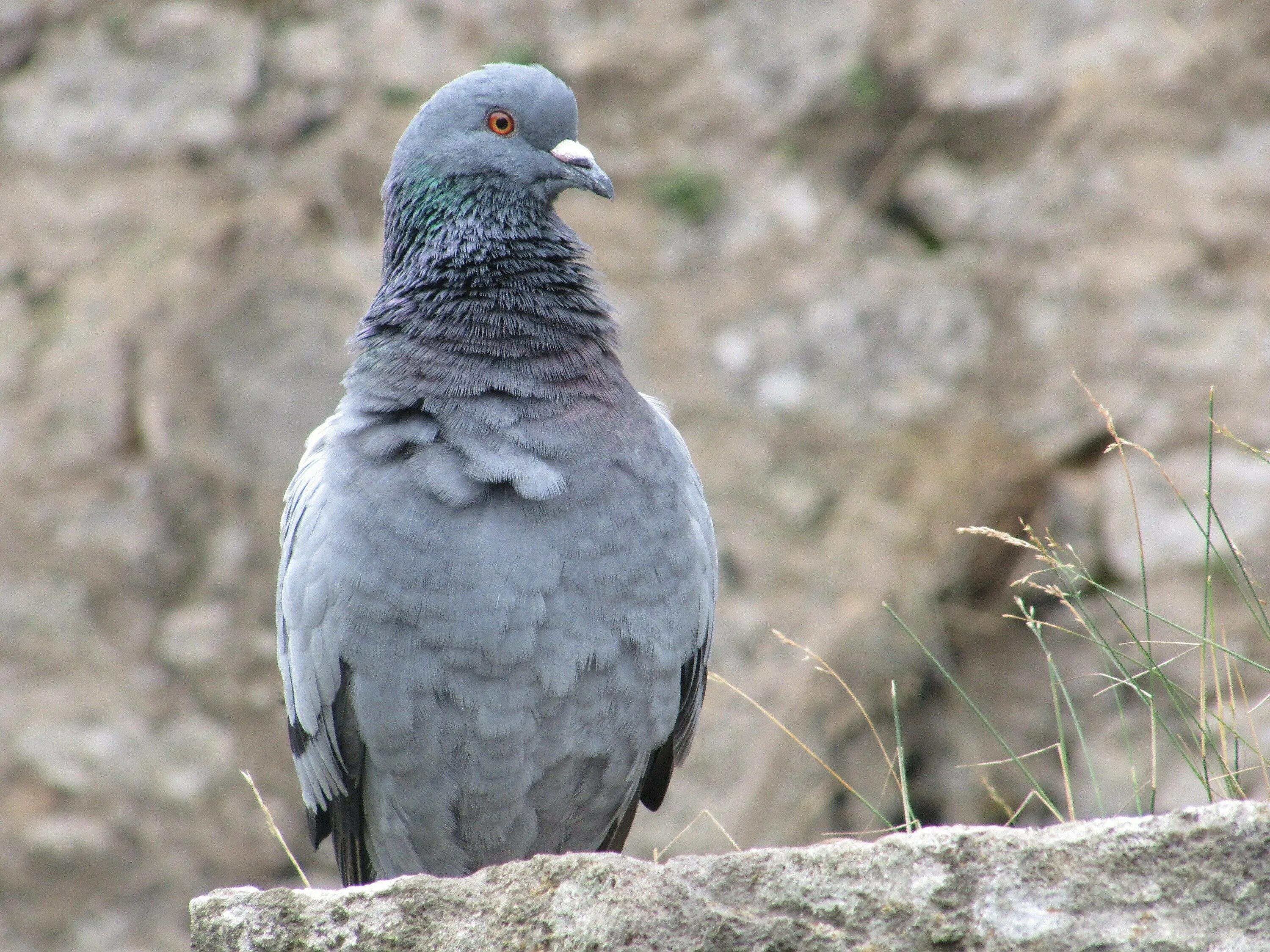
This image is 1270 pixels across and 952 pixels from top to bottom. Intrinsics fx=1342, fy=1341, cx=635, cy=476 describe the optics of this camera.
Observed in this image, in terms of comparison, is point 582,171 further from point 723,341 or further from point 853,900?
point 723,341

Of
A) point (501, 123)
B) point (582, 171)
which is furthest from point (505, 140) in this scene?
point (582, 171)

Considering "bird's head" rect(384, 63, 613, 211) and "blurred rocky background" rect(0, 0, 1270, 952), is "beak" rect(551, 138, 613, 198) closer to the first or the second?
"bird's head" rect(384, 63, 613, 211)

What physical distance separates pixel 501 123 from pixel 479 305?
2.58ft

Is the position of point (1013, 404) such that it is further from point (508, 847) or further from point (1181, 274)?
point (508, 847)

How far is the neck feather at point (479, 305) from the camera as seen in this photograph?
12.9 feet

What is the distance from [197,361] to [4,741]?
2604 millimetres

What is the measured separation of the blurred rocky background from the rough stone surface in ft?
14.9

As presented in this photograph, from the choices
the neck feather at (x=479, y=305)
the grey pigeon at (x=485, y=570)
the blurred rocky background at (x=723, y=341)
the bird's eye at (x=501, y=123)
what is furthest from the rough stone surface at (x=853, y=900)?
the blurred rocky background at (x=723, y=341)

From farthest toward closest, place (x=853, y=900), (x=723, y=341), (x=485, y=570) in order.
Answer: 1. (x=723, y=341)
2. (x=485, y=570)
3. (x=853, y=900)

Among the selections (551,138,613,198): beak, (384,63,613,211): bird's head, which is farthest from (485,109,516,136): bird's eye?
(551,138,613,198): beak

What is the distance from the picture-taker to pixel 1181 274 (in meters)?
8.42

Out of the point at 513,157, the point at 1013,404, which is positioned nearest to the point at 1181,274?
the point at 1013,404

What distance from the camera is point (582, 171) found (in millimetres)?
4484

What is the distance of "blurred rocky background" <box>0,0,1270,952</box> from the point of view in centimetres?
773
